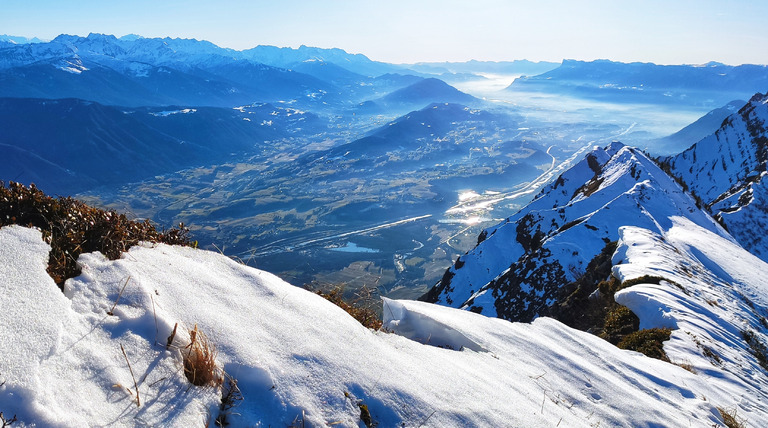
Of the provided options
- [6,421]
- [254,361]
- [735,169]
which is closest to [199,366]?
[254,361]

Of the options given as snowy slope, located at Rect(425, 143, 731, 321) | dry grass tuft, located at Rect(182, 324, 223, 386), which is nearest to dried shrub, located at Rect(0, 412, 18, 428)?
dry grass tuft, located at Rect(182, 324, 223, 386)

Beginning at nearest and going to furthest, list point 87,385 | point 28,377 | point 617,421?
point 28,377 < point 87,385 < point 617,421

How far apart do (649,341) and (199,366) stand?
43.8ft

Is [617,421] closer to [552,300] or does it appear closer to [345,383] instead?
[345,383]

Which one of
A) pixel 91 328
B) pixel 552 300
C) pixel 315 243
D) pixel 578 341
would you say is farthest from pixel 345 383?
pixel 315 243

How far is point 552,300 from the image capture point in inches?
1147

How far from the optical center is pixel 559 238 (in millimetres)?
34938

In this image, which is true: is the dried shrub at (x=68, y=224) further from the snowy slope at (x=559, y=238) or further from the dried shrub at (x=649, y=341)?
the snowy slope at (x=559, y=238)

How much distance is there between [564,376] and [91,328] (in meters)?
7.59

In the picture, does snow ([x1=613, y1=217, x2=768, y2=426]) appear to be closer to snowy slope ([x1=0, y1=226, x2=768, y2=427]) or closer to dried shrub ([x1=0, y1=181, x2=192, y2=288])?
snowy slope ([x1=0, y1=226, x2=768, y2=427])

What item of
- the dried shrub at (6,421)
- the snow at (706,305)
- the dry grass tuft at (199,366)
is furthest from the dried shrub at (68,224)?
the snow at (706,305)

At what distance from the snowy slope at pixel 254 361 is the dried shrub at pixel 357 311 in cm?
41

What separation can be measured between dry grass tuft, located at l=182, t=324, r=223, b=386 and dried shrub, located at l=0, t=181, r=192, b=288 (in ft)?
6.37

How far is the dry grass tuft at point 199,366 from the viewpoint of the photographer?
391 cm
